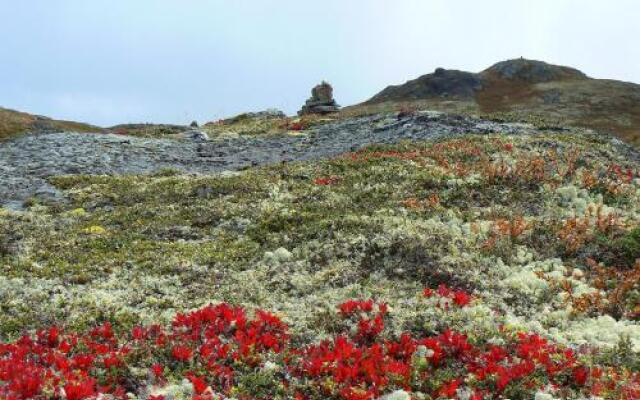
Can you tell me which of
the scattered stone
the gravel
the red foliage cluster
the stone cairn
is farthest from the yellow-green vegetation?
the stone cairn

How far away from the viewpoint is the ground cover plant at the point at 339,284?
12016 mm

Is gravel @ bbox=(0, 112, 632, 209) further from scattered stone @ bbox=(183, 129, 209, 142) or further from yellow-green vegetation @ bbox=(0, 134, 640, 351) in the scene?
yellow-green vegetation @ bbox=(0, 134, 640, 351)

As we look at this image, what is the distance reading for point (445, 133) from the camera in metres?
42.0

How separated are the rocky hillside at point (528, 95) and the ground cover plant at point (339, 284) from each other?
6306 cm

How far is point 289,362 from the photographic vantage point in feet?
41.7

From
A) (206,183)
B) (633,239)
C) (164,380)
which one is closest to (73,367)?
(164,380)

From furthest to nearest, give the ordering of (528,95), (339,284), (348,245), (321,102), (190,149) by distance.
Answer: (528,95)
(321,102)
(190,149)
(348,245)
(339,284)

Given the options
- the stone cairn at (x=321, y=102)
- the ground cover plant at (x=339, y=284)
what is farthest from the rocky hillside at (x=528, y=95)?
the ground cover plant at (x=339, y=284)

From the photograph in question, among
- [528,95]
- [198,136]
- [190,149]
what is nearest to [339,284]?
[190,149]

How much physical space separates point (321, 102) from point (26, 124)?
121 ft

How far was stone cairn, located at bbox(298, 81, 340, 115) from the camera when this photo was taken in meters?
88.5

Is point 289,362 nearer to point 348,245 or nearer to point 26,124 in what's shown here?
point 348,245

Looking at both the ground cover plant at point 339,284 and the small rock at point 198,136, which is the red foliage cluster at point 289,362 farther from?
the small rock at point 198,136

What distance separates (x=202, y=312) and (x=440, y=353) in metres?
5.15
